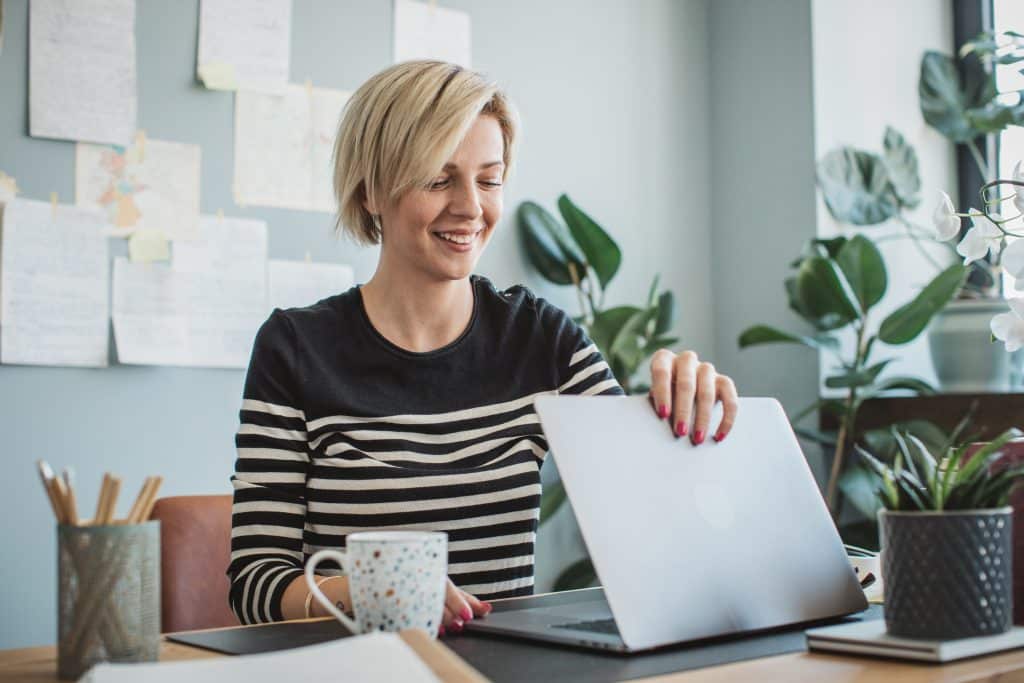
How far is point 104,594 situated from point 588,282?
210cm

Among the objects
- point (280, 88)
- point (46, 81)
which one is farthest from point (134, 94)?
point (280, 88)

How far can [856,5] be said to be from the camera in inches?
115

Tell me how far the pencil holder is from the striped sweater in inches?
20.0

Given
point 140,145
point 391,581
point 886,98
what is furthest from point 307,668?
point 886,98

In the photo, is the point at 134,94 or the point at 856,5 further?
the point at 856,5

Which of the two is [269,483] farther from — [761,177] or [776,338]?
[761,177]

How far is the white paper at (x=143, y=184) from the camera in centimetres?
206

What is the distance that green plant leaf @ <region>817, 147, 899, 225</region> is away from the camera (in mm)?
2803

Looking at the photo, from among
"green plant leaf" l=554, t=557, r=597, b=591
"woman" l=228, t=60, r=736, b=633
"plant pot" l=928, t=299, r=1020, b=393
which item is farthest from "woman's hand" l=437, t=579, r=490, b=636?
"plant pot" l=928, t=299, r=1020, b=393

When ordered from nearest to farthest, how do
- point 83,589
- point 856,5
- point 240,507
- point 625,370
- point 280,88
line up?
1. point 83,589
2. point 240,507
3. point 280,88
4. point 625,370
5. point 856,5

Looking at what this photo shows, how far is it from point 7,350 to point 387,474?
3.14 feet

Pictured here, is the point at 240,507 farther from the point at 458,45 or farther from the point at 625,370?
the point at 458,45

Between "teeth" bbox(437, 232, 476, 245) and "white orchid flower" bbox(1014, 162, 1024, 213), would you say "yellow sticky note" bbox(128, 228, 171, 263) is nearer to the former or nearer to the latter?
"teeth" bbox(437, 232, 476, 245)

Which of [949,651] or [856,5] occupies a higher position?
[856,5]
